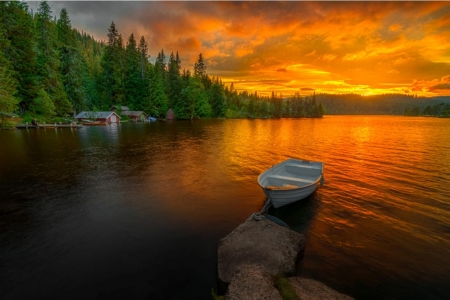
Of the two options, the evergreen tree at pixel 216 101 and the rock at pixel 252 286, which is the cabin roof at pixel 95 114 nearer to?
the evergreen tree at pixel 216 101

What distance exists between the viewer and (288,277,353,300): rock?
6.62 m

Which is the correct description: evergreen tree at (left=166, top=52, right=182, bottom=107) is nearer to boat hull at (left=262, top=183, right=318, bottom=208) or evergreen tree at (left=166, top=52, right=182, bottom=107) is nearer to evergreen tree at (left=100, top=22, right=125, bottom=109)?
evergreen tree at (left=100, top=22, right=125, bottom=109)

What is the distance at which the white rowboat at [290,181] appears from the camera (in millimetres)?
13938

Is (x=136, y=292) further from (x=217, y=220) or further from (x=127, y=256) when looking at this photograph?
(x=217, y=220)

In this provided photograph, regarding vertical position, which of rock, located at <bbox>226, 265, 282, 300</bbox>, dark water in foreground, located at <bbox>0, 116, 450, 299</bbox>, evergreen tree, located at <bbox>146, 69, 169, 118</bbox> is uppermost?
evergreen tree, located at <bbox>146, 69, 169, 118</bbox>

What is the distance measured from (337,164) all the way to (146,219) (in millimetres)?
25143

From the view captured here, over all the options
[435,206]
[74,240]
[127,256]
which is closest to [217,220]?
[127,256]

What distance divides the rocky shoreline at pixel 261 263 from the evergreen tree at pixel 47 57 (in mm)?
76692

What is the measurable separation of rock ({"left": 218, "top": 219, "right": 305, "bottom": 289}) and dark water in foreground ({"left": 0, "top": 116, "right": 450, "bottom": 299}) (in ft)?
2.77

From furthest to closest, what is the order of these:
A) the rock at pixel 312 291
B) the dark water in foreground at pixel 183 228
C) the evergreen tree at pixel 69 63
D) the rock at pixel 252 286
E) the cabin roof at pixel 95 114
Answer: the cabin roof at pixel 95 114, the evergreen tree at pixel 69 63, the dark water in foreground at pixel 183 228, the rock at pixel 312 291, the rock at pixel 252 286

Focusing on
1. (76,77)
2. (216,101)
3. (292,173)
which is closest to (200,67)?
(216,101)

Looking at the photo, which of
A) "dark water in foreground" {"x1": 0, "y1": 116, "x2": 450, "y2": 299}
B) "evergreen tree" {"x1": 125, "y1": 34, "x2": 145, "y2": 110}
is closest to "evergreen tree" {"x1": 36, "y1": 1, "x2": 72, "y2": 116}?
"evergreen tree" {"x1": 125, "y1": 34, "x2": 145, "y2": 110}

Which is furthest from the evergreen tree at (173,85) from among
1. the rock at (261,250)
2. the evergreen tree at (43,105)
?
the rock at (261,250)

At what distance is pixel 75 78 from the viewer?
242 ft
